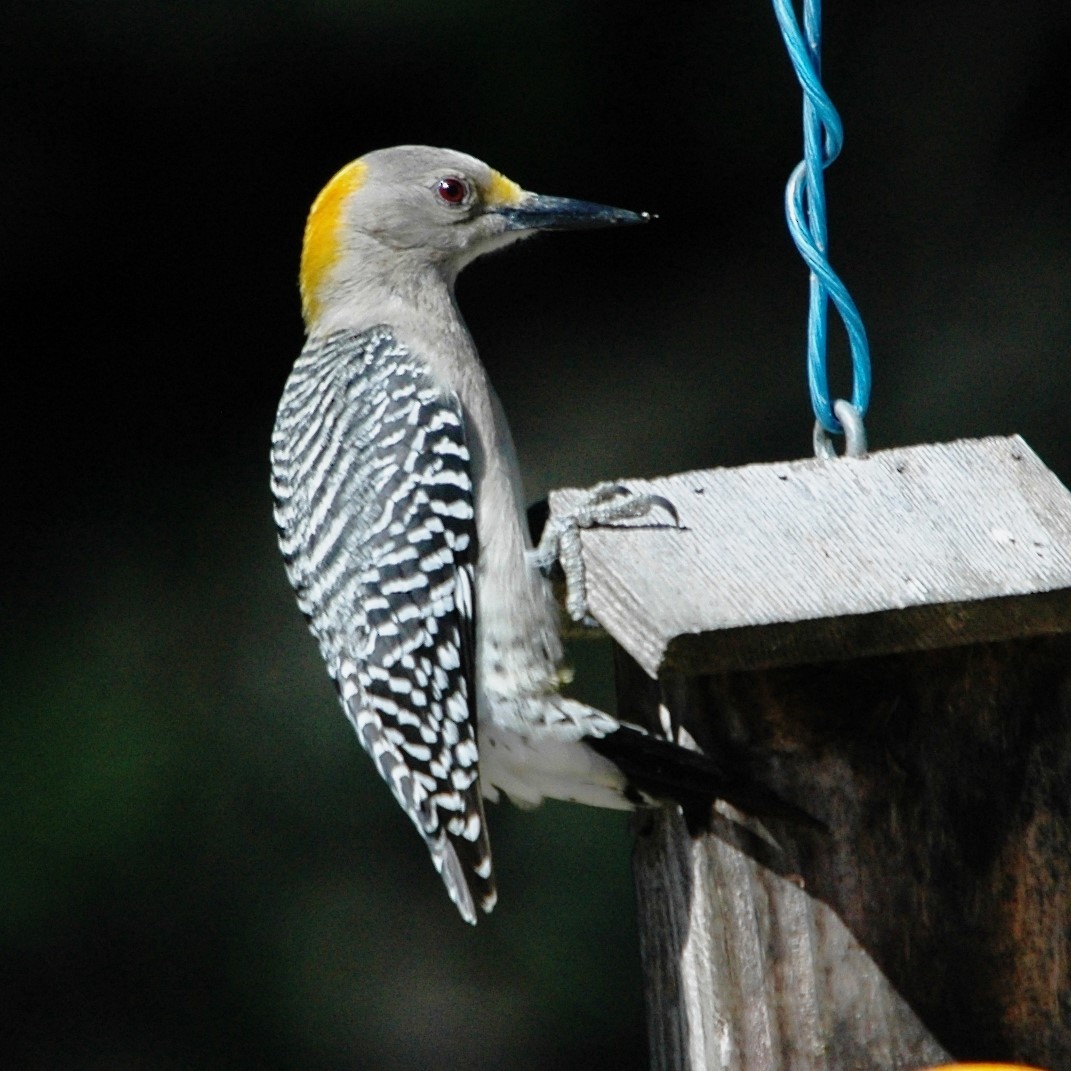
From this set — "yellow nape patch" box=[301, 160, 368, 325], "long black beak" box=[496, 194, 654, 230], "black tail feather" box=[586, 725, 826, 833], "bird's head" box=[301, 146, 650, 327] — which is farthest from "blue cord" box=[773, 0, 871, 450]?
"yellow nape patch" box=[301, 160, 368, 325]

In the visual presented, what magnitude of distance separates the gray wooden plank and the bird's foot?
2 cm

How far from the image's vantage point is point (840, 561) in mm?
2014

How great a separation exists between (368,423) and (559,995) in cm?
208

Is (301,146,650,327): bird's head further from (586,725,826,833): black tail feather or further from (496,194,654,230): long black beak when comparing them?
(586,725,826,833): black tail feather

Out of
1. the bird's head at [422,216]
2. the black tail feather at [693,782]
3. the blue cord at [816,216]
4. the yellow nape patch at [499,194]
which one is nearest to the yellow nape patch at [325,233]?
the bird's head at [422,216]

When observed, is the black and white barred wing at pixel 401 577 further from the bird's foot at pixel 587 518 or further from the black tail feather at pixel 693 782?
the black tail feather at pixel 693 782

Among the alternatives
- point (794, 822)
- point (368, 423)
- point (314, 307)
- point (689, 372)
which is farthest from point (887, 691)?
point (689, 372)

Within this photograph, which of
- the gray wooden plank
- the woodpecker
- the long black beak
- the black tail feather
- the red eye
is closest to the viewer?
the gray wooden plank

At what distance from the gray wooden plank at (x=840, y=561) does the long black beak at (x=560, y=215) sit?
0.76 metres

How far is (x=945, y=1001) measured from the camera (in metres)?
2.11

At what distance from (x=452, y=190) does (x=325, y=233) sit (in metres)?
0.26

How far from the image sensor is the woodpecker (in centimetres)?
244

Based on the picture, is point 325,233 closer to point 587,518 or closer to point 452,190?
point 452,190

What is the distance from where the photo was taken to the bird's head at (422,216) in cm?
305
